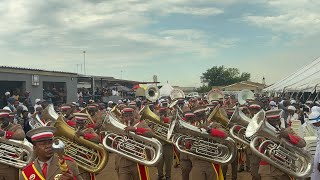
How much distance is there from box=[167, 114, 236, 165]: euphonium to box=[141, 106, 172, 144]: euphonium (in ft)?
8.12

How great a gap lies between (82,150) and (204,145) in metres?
2.05

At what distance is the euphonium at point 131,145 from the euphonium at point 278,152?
67.4 inches

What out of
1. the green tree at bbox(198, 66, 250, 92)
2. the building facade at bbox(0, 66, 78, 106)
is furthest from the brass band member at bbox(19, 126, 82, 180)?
the green tree at bbox(198, 66, 250, 92)

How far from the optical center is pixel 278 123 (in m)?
6.52

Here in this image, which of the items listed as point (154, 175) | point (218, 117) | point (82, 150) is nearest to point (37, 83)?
point (154, 175)

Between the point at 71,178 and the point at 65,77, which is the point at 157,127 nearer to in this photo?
the point at 71,178

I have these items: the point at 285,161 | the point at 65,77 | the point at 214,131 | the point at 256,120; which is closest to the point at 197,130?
the point at 214,131

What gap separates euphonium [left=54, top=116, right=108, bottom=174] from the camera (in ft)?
22.3

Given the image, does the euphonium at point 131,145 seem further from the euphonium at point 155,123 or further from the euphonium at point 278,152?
the euphonium at point 155,123

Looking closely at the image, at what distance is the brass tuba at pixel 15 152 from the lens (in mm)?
6484

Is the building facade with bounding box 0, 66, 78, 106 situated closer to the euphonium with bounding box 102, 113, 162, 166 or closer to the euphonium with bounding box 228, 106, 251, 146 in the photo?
the euphonium with bounding box 102, 113, 162, 166

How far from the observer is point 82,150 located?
6898 millimetres

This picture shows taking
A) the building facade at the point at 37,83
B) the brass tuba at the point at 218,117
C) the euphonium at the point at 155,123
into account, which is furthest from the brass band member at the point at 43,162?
the building facade at the point at 37,83

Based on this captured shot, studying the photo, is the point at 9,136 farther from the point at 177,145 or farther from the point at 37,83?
the point at 37,83
